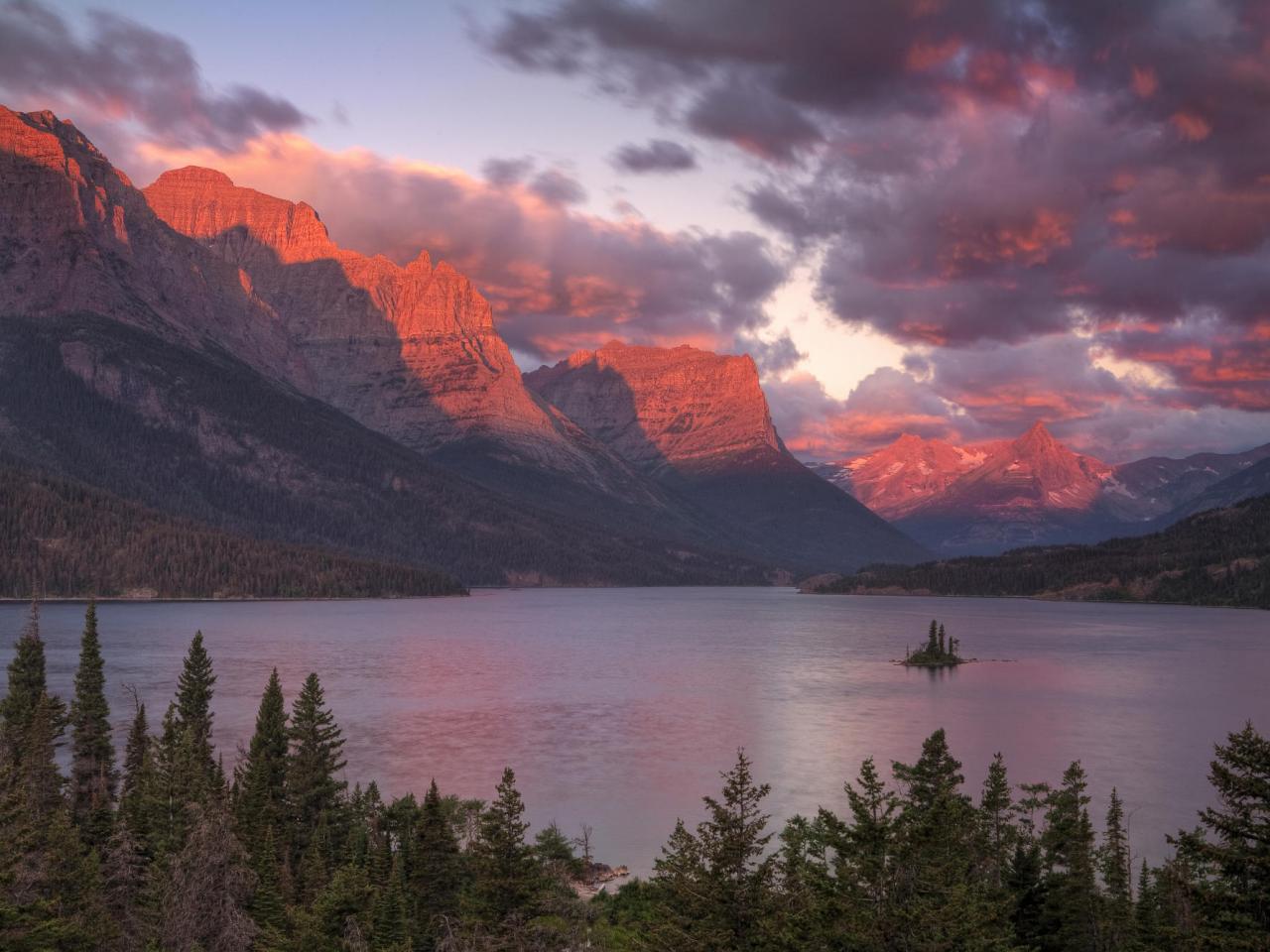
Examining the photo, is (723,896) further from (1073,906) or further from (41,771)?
(41,771)

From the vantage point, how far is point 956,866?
4269cm

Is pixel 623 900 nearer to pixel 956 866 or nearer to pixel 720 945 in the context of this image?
pixel 956 866

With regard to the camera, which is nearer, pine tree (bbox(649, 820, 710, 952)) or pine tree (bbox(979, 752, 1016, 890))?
pine tree (bbox(649, 820, 710, 952))

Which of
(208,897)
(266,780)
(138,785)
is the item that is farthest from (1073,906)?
(138,785)

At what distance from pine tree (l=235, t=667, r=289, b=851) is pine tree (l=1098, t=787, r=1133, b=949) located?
160ft

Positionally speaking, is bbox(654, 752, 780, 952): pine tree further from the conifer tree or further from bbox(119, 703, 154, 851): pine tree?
the conifer tree

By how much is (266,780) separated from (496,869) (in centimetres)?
3633

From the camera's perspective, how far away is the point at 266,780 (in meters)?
74.6

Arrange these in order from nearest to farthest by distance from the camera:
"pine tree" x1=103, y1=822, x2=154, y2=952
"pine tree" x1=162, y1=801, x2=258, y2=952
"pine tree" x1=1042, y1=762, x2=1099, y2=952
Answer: "pine tree" x1=162, y1=801, x2=258, y2=952
"pine tree" x1=1042, y1=762, x2=1099, y2=952
"pine tree" x1=103, y1=822, x2=154, y2=952

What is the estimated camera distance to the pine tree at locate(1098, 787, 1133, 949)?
53.7 meters

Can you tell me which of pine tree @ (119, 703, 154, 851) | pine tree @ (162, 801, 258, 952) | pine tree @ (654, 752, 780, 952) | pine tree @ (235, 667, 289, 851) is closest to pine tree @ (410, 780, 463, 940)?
pine tree @ (162, 801, 258, 952)

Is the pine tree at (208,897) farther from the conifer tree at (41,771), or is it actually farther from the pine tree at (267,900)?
the conifer tree at (41,771)

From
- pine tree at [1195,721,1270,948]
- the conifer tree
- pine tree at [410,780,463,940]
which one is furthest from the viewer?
the conifer tree

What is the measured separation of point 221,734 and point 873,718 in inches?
3431
